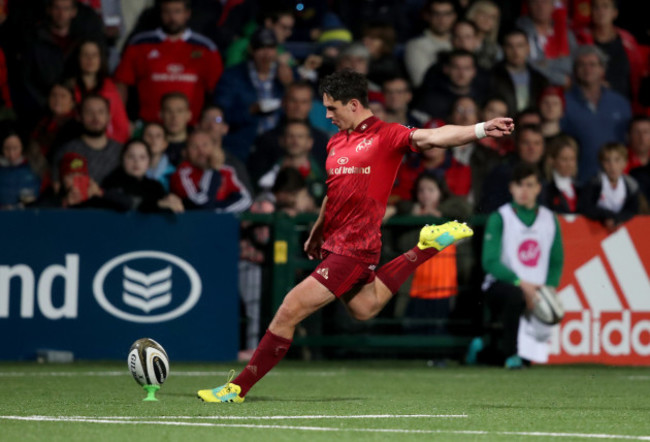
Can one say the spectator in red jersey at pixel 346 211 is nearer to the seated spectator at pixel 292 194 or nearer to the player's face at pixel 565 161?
the seated spectator at pixel 292 194

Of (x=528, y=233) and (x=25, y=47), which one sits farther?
(x=25, y=47)

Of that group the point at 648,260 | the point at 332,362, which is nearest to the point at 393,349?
the point at 332,362

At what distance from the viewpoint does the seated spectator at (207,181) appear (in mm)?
13383

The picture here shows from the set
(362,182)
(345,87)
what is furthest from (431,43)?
(362,182)

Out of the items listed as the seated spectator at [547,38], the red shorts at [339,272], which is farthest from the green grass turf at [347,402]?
the seated spectator at [547,38]

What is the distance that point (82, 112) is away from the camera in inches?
534

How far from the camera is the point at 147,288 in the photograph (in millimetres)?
12656

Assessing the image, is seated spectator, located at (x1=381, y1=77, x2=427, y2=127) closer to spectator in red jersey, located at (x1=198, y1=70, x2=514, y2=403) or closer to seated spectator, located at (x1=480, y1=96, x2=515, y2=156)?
seated spectator, located at (x1=480, y1=96, x2=515, y2=156)

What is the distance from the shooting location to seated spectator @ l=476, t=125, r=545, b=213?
535 inches

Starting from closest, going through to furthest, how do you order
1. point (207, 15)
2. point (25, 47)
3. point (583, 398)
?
point (583, 398) → point (25, 47) → point (207, 15)

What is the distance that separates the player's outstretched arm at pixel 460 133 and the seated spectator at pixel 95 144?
5.93m

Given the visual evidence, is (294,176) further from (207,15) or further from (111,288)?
(207,15)

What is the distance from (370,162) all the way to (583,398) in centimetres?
250

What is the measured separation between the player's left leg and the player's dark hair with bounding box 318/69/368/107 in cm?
109
